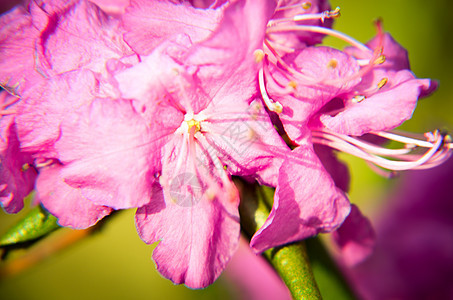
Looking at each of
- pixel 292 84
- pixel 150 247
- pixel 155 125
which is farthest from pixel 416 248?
pixel 150 247

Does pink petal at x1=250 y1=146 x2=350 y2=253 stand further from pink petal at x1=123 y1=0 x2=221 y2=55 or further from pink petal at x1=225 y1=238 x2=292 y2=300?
pink petal at x1=225 y1=238 x2=292 y2=300

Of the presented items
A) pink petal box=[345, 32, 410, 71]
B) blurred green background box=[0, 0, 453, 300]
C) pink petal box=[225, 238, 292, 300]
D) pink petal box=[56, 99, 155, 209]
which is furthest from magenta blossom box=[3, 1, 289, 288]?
blurred green background box=[0, 0, 453, 300]

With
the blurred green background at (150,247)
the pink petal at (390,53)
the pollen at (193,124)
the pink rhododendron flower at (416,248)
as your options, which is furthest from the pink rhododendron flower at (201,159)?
the blurred green background at (150,247)

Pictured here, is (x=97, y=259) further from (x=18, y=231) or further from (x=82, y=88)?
(x=82, y=88)

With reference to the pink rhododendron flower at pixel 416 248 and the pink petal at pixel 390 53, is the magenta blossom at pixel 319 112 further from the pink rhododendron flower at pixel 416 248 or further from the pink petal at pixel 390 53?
the pink rhododendron flower at pixel 416 248

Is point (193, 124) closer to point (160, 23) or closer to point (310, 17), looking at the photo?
point (160, 23)
